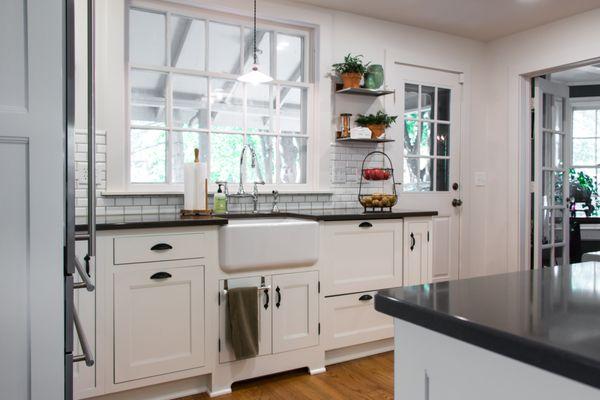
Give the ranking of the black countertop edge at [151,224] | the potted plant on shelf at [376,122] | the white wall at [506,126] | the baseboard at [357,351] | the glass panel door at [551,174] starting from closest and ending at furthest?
the black countertop edge at [151,224] < the baseboard at [357,351] < the potted plant on shelf at [376,122] < the white wall at [506,126] < the glass panel door at [551,174]

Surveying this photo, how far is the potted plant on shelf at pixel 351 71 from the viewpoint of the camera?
3.70m

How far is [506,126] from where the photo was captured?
455cm

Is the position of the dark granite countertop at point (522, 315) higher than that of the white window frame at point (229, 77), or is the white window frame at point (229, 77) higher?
the white window frame at point (229, 77)

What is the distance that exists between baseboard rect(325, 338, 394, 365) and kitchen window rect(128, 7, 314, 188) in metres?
1.24

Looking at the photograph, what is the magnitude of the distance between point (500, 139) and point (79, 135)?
3558 mm

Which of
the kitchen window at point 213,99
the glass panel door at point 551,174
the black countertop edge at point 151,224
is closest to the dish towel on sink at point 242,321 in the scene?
the black countertop edge at point 151,224

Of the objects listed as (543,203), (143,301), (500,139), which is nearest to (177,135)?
(143,301)

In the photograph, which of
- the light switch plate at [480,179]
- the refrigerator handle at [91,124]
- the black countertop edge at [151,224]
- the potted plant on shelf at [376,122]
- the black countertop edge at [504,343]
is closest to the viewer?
the black countertop edge at [504,343]

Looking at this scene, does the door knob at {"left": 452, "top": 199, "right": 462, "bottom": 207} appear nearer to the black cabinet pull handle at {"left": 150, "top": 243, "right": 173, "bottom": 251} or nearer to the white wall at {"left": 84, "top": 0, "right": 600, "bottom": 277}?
the white wall at {"left": 84, "top": 0, "right": 600, "bottom": 277}

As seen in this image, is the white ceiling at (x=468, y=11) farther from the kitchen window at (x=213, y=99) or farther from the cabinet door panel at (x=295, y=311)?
the cabinet door panel at (x=295, y=311)

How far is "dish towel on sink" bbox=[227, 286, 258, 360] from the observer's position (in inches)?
107

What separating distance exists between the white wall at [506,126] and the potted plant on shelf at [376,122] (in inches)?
50.1

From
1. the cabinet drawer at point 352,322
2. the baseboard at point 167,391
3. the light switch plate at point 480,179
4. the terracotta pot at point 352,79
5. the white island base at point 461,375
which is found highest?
the terracotta pot at point 352,79

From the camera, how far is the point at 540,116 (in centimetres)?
451
